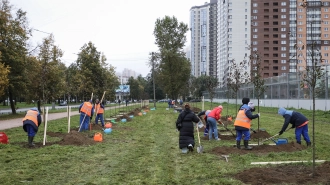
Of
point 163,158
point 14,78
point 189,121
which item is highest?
point 14,78

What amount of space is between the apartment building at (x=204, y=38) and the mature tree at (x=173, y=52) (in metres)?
91.4

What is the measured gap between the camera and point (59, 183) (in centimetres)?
709

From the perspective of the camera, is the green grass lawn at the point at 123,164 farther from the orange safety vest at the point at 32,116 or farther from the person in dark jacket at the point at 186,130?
the orange safety vest at the point at 32,116

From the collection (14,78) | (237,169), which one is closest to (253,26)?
(14,78)

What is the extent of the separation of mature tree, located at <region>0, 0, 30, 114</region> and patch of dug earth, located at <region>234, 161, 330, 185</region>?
28366 mm

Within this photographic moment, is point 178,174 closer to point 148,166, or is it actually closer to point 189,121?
point 148,166

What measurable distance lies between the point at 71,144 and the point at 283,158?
24.9ft

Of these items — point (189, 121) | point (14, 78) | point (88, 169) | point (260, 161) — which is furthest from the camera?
point (14, 78)

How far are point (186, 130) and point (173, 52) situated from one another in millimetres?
42192

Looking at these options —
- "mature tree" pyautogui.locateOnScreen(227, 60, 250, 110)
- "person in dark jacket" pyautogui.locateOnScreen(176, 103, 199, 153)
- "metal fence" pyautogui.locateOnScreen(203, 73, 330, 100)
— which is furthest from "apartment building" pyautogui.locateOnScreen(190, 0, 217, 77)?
"person in dark jacket" pyautogui.locateOnScreen(176, 103, 199, 153)

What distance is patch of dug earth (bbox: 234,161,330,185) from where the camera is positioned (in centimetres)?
680

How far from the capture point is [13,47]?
1296 inches

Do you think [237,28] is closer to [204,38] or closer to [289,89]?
[204,38]

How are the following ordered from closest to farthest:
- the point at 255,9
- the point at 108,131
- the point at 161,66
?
the point at 108,131
the point at 161,66
the point at 255,9
